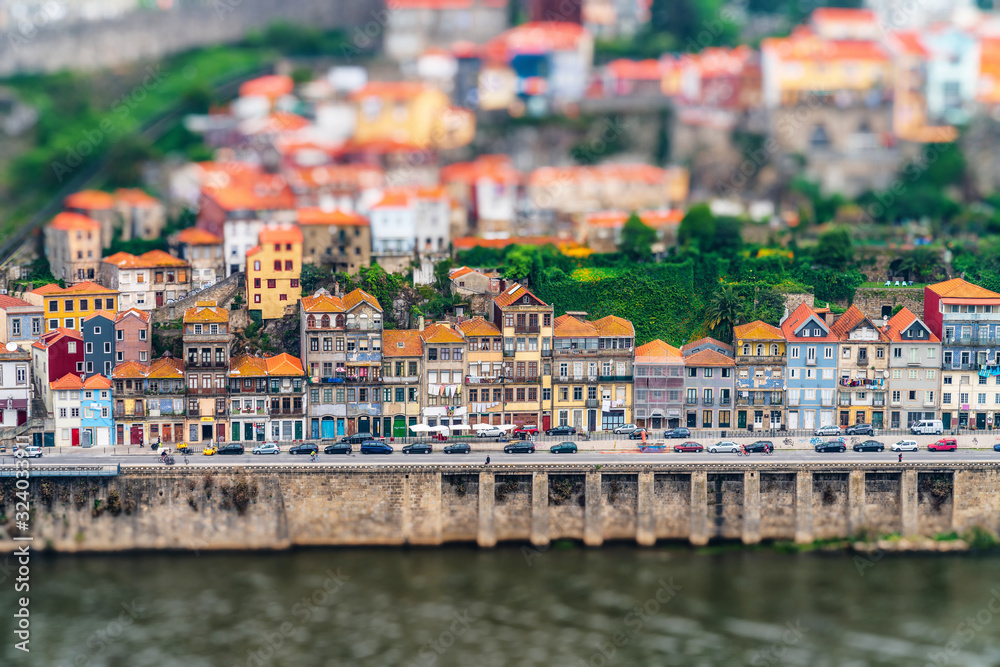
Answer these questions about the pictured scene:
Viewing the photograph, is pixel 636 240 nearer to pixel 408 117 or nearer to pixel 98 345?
pixel 408 117

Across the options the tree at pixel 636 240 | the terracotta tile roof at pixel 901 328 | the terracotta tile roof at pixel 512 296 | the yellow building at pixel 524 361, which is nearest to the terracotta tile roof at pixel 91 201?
the terracotta tile roof at pixel 512 296

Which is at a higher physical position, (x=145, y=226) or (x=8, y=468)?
(x=145, y=226)

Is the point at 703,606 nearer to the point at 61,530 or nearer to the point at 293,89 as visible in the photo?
the point at 61,530

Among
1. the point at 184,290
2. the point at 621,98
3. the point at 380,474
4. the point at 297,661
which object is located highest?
the point at 621,98

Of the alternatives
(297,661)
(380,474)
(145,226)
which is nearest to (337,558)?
(380,474)

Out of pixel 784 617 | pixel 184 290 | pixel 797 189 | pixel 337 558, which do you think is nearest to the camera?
pixel 784 617

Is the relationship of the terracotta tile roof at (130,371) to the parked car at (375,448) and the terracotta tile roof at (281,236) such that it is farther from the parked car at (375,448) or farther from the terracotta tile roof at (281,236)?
the parked car at (375,448)

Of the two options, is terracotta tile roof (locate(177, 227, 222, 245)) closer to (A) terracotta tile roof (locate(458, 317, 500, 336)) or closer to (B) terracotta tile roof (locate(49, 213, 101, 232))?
(B) terracotta tile roof (locate(49, 213, 101, 232))
